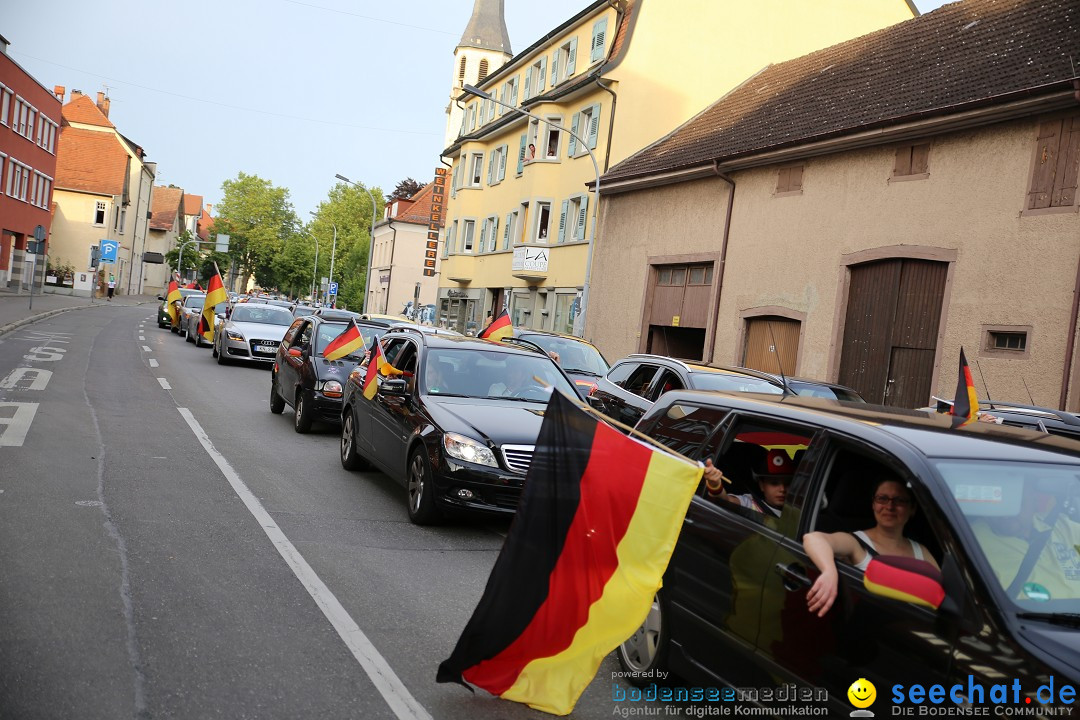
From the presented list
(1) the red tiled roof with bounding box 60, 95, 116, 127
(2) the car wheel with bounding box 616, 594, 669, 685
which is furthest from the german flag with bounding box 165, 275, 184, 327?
(1) the red tiled roof with bounding box 60, 95, 116, 127

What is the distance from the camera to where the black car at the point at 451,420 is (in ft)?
27.1

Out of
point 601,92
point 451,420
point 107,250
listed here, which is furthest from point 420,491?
point 107,250

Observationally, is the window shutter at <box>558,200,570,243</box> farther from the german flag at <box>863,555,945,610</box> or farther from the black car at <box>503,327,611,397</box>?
the german flag at <box>863,555,945,610</box>

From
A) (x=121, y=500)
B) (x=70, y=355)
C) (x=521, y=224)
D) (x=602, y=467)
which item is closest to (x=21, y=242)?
(x=521, y=224)

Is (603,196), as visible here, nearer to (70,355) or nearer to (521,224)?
(521,224)

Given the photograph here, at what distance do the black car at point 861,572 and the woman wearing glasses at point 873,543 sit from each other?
5 centimetres

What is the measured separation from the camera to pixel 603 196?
30.4m

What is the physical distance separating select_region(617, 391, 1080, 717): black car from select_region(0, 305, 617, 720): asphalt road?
2.82 feet

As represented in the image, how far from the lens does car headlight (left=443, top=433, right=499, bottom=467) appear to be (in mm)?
8266

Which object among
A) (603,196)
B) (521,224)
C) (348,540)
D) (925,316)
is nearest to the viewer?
(348,540)

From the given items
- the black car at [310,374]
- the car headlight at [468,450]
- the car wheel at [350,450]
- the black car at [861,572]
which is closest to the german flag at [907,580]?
the black car at [861,572]

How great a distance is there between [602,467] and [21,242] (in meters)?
63.5

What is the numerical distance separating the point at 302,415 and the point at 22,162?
5202cm

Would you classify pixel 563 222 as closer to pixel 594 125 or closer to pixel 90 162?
pixel 594 125
